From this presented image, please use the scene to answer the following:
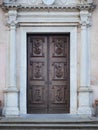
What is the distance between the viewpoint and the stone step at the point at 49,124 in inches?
480

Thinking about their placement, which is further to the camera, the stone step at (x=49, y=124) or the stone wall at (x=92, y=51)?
the stone wall at (x=92, y=51)

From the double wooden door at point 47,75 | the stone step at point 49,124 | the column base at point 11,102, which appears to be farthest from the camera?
the double wooden door at point 47,75

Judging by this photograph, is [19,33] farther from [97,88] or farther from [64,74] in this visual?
[97,88]

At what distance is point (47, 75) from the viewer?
14414 millimetres

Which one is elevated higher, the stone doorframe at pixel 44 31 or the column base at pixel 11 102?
the stone doorframe at pixel 44 31

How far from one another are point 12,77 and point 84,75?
7.33 ft

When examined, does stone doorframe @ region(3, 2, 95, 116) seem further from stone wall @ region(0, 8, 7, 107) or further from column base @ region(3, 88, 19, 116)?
stone wall @ region(0, 8, 7, 107)

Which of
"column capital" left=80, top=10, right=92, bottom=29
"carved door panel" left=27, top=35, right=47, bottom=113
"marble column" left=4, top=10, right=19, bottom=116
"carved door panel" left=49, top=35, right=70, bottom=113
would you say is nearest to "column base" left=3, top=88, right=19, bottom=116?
"marble column" left=4, top=10, right=19, bottom=116

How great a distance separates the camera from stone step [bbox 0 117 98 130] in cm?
1219

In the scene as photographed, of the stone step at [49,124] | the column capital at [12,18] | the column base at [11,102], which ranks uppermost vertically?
the column capital at [12,18]

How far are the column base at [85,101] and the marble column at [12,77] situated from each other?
1.98 meters

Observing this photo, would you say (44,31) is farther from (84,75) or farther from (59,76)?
(84,75)

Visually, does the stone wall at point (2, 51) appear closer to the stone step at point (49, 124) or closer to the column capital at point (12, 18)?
the column capital at point (12, 18)

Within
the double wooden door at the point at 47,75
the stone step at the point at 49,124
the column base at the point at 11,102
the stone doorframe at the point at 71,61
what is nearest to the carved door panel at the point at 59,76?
the double wooden door at the point at 47,75
